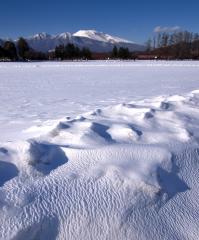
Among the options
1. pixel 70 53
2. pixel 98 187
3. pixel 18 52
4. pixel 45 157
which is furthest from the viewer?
pixel 70 53

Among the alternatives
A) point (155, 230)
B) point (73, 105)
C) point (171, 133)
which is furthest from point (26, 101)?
point (155, 230)

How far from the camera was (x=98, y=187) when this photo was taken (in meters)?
3.15

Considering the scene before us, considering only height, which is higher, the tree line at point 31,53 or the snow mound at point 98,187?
the snow mound at point 98,187

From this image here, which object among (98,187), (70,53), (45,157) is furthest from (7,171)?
(70,53)

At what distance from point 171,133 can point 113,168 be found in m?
1.32

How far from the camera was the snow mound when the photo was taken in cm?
279

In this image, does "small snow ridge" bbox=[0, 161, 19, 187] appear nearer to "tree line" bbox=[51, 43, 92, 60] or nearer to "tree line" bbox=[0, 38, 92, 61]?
"tree line" bbox=[0, 38, 92, 61]

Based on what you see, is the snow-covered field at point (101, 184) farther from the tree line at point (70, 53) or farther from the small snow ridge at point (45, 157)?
the tree line at point (70, 53)

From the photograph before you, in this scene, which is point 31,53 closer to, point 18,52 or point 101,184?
point 18,52

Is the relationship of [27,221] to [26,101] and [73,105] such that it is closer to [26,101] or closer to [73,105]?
[73,105]

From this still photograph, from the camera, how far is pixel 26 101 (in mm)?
9602

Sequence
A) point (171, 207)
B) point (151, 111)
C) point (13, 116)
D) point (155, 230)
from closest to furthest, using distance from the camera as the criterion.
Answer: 1. point (155, 230)
2. point (171, 207)
3. point (151, 111)
4. point (13, 116)

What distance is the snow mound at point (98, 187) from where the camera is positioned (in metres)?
2.79

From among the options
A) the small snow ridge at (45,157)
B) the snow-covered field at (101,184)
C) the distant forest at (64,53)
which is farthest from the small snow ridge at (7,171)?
the distant forest at (64,53)
